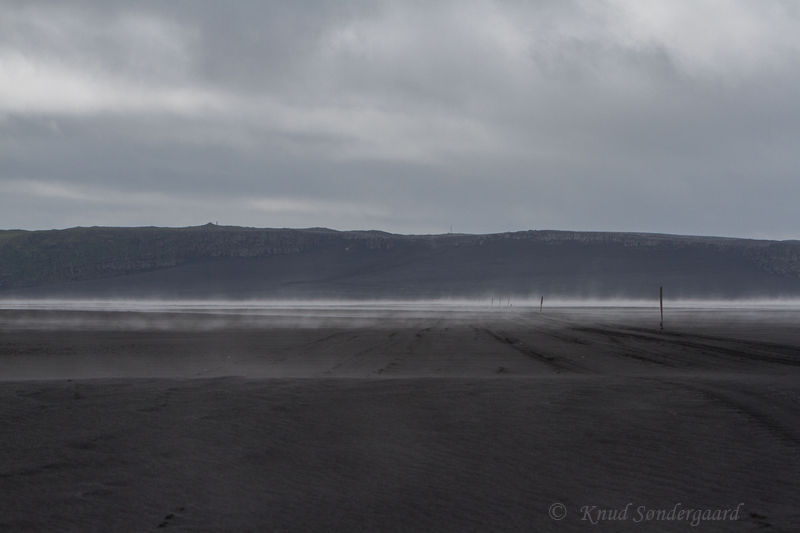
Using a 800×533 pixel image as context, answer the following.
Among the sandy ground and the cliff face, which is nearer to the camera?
the sandy ground

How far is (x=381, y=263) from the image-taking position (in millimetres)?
140375

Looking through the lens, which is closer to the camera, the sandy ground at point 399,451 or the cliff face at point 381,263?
the sandy ground at point 399,451

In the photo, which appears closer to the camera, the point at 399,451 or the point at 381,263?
the point at 399,451

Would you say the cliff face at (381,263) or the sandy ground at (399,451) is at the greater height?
the cliff face at (381,263)

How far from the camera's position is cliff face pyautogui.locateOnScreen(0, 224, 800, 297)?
112m

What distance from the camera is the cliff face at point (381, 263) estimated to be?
11225 centimetres

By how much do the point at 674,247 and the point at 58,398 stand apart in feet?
475

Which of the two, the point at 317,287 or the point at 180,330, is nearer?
the point at 180,330

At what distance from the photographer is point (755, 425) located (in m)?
7.53

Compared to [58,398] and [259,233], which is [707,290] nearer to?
[259,233]

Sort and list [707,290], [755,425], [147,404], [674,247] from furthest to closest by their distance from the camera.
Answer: [674,247], [707,290], [147,404], [755,425]

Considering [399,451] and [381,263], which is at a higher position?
[381,263]

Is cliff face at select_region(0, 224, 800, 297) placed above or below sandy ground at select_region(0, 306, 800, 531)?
above

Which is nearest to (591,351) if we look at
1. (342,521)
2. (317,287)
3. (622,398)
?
(622,398)
